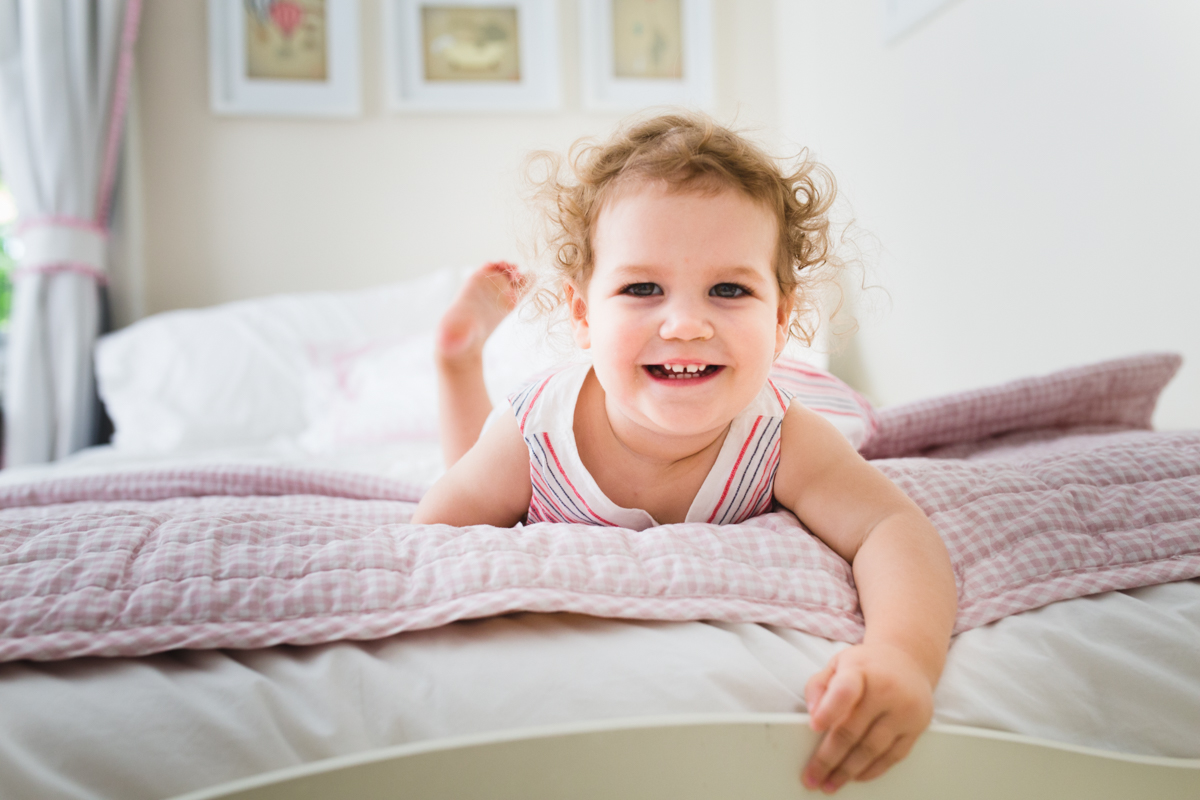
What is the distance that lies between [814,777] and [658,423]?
0.35m

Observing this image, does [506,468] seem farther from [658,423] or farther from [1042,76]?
[1042,76]

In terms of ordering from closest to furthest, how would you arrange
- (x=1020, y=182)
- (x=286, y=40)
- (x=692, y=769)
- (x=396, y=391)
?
(x=692, y=769), (x=1020, y=182), (x=396, y=391), (x=286, y=40)

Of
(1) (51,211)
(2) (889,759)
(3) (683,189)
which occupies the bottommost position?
(2) (889,759)

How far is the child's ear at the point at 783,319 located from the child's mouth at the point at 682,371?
131 millimetres

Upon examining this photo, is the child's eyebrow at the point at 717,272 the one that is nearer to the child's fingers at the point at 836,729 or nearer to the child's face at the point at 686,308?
the child's face at the point at 686,308

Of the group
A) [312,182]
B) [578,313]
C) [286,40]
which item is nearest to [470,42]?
[286,40]

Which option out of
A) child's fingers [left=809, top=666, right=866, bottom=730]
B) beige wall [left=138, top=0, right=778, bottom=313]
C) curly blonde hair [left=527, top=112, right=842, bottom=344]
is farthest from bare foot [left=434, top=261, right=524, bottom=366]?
beige wall [left=138, top=0, right=778, bottom=313]

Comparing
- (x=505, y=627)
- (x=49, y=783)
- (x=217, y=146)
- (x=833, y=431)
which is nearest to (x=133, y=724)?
(x=49, y=783)

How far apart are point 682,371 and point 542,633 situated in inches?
11.8

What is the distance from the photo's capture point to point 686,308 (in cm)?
74

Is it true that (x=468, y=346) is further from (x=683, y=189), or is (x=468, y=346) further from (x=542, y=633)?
(x=542, y=633)

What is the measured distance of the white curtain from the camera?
7.57 ft

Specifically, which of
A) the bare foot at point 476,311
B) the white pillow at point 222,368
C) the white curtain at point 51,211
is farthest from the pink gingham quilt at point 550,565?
the white curtain at point 51,211

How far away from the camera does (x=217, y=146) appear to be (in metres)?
2.63
